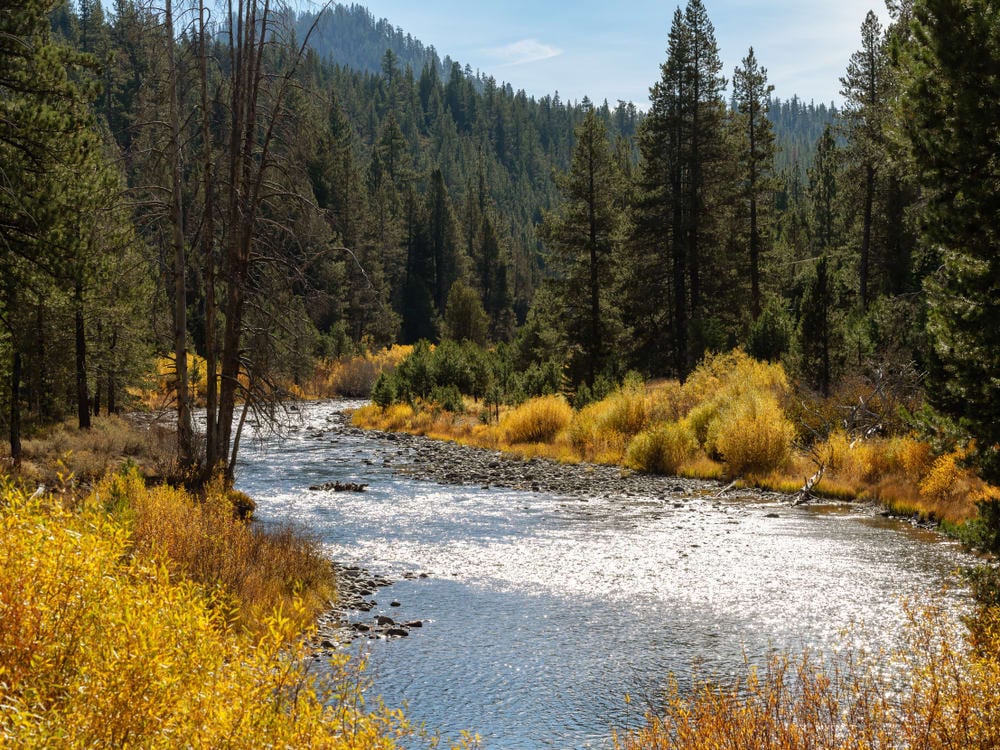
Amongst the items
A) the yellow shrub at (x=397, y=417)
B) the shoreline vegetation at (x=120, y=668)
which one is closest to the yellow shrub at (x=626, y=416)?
the yellow shrub at (x=397, y=417)

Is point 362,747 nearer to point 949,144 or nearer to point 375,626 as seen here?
point 375,626

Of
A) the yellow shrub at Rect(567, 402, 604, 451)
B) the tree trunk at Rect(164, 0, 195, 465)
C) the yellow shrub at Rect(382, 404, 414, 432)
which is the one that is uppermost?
the tree trunk at Rect(164, 0, 195, 465)

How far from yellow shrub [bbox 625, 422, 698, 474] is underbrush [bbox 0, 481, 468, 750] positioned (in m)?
19.2

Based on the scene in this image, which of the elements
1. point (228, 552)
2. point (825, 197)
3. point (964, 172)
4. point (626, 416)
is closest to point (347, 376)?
point (626, 416)

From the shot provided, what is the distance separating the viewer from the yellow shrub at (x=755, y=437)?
69.7ft

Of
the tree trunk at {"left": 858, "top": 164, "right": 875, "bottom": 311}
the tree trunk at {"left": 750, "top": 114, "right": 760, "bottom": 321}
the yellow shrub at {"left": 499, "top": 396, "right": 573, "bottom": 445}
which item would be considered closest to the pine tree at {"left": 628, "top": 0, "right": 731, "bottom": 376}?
the tree trunk at {"left": 750, "top": 114, "right": 760, "bottom": 321}

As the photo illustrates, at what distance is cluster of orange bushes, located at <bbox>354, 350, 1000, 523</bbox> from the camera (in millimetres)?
17375

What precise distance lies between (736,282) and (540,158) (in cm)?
12223

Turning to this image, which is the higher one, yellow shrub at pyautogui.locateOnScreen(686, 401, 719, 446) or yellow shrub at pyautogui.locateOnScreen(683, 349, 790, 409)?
yellow shrub at pyautogui.locateOnScreen(683, 349, 790, 409)

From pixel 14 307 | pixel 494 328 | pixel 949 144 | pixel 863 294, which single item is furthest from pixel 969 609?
pixel 494 328

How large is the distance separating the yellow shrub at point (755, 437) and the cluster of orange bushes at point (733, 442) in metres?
0.03

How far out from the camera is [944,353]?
907 cm

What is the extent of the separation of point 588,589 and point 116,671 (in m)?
8.79

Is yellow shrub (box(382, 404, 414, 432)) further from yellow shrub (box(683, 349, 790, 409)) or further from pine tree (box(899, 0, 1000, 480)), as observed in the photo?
pine tree (box(899, 0, 1000, 480))
